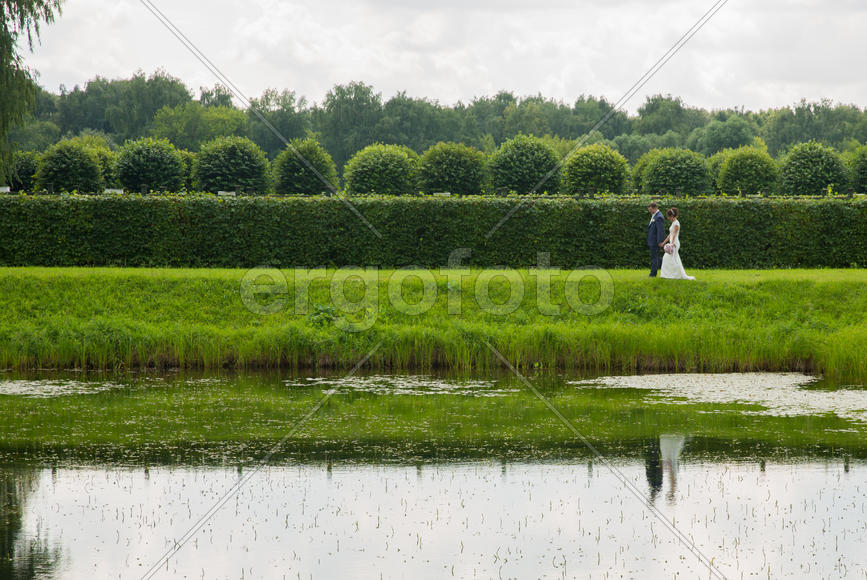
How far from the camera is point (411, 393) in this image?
1338cm

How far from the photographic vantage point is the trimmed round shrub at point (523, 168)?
31.8 metres

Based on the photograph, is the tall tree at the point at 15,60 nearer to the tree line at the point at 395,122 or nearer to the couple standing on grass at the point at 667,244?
the couple standing on grass at the point at 667,244

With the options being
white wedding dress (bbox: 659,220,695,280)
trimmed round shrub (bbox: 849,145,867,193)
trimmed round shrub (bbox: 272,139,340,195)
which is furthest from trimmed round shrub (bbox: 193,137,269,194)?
trimmed round shrub (bbox: 849,145,867,193)

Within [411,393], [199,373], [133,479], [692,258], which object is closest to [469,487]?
[133,479]

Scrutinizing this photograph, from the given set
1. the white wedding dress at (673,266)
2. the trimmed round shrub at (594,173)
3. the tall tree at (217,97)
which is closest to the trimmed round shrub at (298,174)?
the trimmed round shrub at (594,173)

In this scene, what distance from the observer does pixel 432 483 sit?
8.44 meters

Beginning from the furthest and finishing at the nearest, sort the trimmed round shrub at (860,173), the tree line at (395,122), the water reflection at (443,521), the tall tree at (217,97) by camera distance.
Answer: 1. the tall tree at (217,97)
2. the tree line at (395,122)
3. the trimmed round shrub at (860,173)
4. the water reflection at (443,521)

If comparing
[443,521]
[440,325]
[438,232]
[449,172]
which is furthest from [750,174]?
[443,521]

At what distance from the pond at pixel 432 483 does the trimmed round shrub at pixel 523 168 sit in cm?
1908

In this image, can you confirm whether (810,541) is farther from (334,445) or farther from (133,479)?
(133,479)

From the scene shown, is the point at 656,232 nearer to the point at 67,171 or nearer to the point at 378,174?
the point at 378,174

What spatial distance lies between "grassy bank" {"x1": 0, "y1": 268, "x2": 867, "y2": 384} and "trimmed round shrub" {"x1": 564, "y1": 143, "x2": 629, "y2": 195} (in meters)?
13.0

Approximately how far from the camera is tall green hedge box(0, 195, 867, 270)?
2328cm

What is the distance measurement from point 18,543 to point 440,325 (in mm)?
10916
